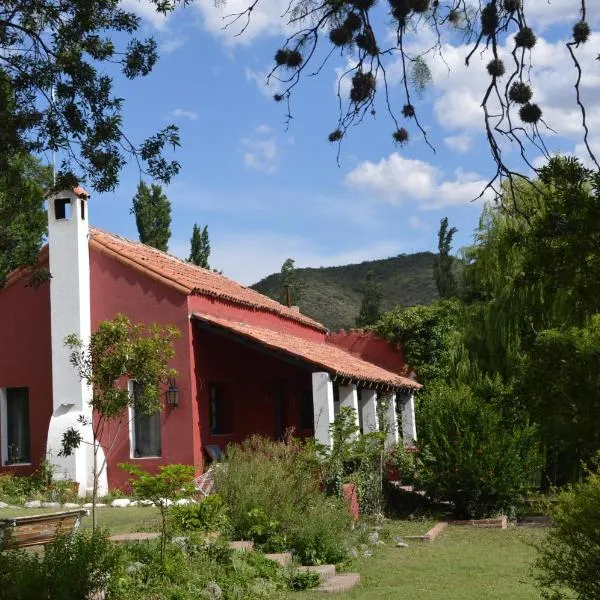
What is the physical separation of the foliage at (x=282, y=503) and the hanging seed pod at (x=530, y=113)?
24.6ft

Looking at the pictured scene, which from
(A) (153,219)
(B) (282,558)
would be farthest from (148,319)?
(A) (153,219)

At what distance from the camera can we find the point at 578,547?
278 inches

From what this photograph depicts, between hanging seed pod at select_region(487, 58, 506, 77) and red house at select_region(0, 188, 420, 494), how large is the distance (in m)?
11.3

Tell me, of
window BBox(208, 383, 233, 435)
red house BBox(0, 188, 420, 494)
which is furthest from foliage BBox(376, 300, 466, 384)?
window BBox(208, 383, 233, 435)

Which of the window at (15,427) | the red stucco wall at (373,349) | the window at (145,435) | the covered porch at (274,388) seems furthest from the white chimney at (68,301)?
the red stucco wall at (373,349)

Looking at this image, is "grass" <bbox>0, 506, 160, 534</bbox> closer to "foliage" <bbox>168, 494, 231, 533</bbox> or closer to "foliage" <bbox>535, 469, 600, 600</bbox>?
"foliage" <bbox>168, 494, 231, 533</bbox>

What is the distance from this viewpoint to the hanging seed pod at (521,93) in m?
5.47

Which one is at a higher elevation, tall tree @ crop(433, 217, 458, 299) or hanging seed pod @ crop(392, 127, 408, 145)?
tall tree @ crop(433, 217, 458, 299)

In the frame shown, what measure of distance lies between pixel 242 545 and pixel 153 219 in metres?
24.0

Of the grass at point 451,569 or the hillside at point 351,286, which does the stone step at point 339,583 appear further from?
the hillside at point 351,286

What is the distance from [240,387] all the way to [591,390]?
48.1 ft

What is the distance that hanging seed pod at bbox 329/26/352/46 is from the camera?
19.6 feet

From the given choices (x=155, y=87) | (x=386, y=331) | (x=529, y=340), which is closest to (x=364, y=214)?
(x=155, y=87)

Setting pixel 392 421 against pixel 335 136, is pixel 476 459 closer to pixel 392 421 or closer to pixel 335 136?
pixel 392 421
